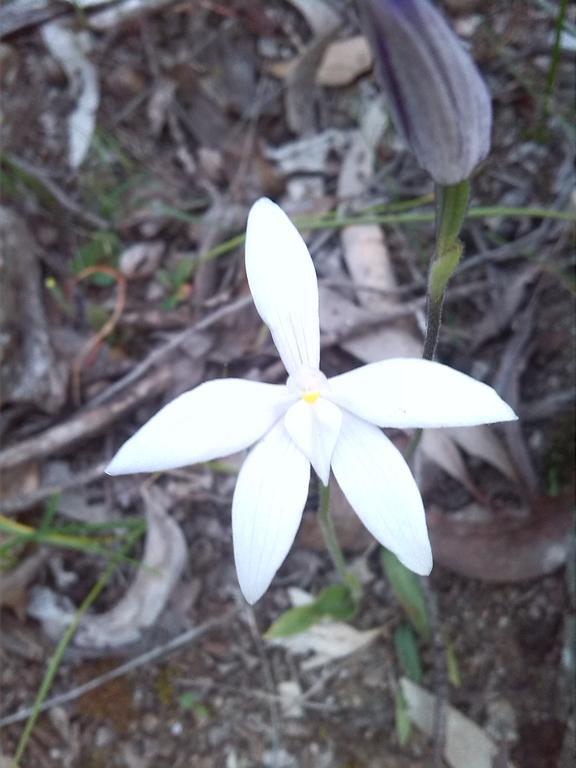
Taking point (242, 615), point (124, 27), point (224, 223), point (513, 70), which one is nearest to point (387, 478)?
point (242, 615)

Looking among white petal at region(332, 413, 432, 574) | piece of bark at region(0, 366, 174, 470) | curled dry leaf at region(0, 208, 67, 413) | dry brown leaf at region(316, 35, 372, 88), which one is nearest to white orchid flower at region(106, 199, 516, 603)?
white petal at region(332, 413, 432, 574)

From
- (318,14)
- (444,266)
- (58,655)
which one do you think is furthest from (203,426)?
(318,14)

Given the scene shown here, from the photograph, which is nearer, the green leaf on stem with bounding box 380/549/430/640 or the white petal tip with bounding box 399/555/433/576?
the white petal tip with bounding box 399/555/433/576

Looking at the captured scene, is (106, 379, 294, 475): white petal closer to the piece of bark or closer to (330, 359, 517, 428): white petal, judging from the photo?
(330, 359, 517, 428): white petal

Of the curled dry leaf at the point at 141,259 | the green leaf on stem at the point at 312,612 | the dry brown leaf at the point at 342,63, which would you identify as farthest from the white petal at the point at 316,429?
the dry brown leaf at the point at 342,63

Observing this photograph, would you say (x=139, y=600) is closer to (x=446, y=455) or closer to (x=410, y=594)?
(x=410, y=594)
